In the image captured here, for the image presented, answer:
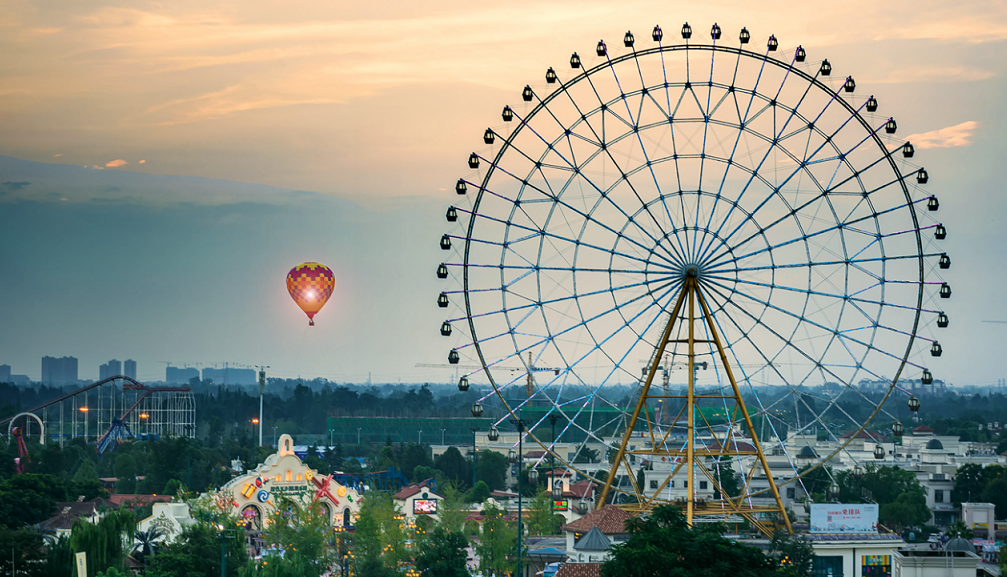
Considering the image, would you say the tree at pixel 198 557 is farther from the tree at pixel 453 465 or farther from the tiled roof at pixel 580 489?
the tree at pixel 453 465

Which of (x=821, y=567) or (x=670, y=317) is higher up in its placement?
(x=670, y=317)

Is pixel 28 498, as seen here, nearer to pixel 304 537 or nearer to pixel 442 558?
pixel 304 537

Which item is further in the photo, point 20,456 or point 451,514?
point 20,456

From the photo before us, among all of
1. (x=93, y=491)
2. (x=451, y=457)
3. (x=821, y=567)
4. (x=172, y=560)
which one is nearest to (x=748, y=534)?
(x=821, y=567)

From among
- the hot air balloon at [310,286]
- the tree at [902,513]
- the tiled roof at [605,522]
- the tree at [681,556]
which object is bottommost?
the tree at [902,513]

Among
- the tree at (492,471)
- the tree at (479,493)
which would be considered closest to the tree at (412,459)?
the tree at (492,471)

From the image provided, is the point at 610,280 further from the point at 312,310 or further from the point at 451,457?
the point at 451,457

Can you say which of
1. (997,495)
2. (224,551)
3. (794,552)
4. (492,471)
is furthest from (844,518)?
(492,471)
